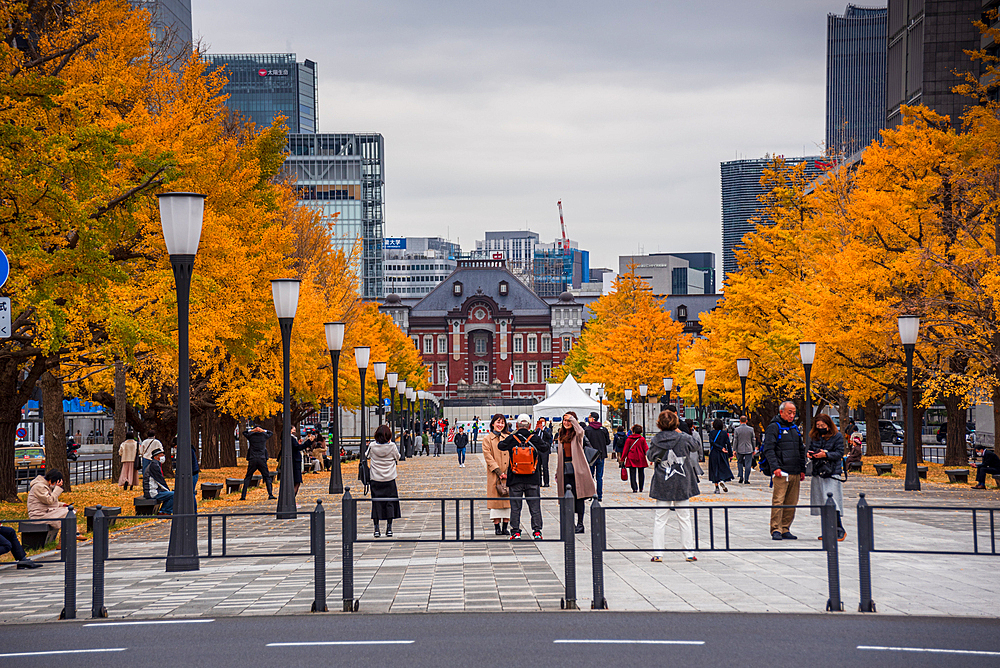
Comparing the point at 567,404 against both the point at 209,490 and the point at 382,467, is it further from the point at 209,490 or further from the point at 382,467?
the point at 382,467

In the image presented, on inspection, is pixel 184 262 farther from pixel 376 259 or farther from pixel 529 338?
pixel 376 259

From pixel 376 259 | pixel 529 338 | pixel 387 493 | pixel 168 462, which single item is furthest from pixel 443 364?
pixel 387 493

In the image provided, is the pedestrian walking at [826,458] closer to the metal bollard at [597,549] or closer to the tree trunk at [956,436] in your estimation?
the metal bollard at [597,549]

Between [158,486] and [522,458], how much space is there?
9044 millimetres

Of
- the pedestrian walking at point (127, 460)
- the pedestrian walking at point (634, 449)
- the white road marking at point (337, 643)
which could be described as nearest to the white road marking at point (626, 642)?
the white road marking at point (337, 643)

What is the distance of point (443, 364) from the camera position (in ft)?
412

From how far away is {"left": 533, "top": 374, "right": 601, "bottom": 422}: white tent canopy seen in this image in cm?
5209

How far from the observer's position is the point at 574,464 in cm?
1625

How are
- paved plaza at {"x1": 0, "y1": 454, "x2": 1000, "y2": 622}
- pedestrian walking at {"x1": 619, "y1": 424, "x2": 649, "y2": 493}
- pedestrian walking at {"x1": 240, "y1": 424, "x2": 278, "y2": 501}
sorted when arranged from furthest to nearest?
1. pedestrian walking at {"x1": 240, "y1": 424, "x2": 278, "y2": 501}
2. pedestrian walking at {"x1": 619, "y1": 424, "x2": 649, "y2": 493}
3. paved plaza at {"x1": 0, "y1": 454, "x2": 1000, "y2": 622}

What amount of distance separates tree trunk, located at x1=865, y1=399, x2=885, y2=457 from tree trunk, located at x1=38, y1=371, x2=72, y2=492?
26.9 meters

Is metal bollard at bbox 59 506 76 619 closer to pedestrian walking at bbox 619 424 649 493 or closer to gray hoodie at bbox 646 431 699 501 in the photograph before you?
gray hoodie at bbox 646 431 699 501

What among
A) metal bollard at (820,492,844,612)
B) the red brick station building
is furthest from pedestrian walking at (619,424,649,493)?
the red brick station building

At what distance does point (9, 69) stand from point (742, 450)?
754 inches

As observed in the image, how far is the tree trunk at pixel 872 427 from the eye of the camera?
129 ft
